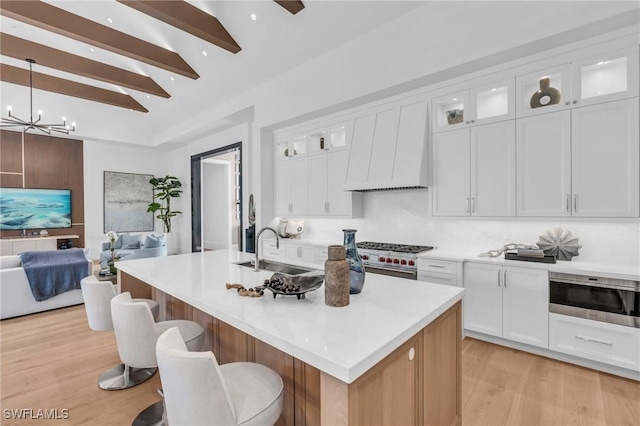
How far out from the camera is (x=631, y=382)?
238 cm

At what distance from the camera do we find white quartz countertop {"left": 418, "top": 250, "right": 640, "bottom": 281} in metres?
2.38

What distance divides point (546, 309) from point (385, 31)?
10.7 ft

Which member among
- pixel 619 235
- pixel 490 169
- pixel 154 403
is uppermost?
pixel 490 169

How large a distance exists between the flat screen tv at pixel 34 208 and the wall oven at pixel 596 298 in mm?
9395

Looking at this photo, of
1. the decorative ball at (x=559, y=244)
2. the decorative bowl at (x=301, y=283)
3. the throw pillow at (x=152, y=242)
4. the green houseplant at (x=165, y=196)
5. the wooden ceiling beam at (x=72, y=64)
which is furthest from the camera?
the green houseplant at (x=165, y=196)

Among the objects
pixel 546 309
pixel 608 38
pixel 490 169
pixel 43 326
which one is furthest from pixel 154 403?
pixel 608 38

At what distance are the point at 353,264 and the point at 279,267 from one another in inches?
42.3

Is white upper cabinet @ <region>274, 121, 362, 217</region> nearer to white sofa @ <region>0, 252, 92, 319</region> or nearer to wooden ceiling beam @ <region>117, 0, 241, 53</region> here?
wooden ceiling beam @ <region>117, 0, 241, 53</region>

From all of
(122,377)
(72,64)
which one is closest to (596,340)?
(122,377)

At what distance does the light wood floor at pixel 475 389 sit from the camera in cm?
204

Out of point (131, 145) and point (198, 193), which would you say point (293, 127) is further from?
point (131, 145)

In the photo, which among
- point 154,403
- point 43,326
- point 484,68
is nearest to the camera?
point 154,403

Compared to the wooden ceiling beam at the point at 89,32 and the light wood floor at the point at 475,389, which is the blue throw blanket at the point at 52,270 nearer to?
the light wood floor at the point at 475,389

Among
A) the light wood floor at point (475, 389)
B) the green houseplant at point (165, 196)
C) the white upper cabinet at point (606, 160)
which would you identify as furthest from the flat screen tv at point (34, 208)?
the white upper cabinet at point (606, 160)
